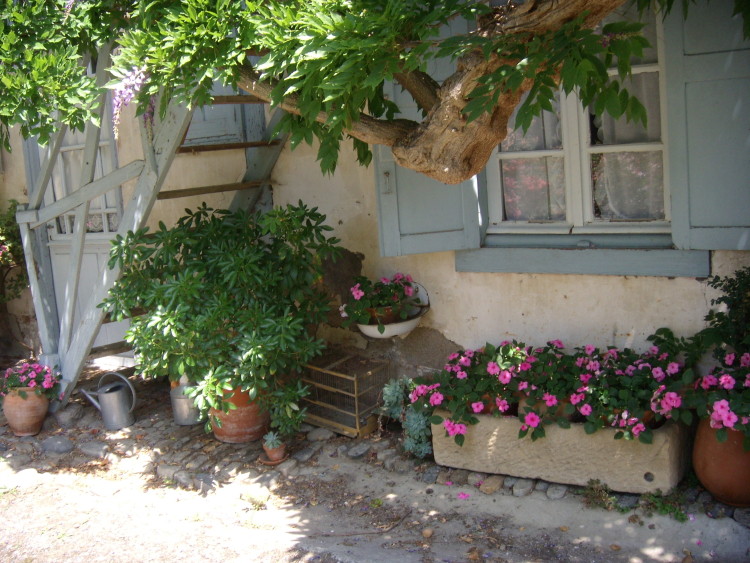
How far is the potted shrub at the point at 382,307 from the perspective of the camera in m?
5.08

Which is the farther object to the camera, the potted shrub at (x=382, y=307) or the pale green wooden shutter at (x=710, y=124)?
the potted shrub at (x=382, y=307)

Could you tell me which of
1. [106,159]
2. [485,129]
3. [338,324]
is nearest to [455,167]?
[485,129]

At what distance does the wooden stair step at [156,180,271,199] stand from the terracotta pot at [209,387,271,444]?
162 centimetres

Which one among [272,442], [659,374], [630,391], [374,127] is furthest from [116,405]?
[659,374]

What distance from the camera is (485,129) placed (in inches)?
144

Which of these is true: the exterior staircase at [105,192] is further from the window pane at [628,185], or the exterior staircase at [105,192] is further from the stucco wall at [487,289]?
the window pane at [628,185]

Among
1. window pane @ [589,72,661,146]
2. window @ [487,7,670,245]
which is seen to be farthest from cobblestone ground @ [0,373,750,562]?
window pane @ [589,72,661,146]

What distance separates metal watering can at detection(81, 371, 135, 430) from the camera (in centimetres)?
593

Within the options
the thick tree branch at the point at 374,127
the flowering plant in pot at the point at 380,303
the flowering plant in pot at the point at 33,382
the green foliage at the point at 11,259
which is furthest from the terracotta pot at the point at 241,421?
the green foliage at the point at 11,259

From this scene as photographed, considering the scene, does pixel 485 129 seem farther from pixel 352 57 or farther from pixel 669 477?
pixel 669 477

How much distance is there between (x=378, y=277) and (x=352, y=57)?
8.43 feet

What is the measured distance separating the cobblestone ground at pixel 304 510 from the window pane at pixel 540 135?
2.05 metres

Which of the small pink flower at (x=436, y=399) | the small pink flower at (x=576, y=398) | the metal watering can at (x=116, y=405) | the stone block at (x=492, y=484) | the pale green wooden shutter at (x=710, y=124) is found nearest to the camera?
the pale green wooden shutter at (x=710, y=124)

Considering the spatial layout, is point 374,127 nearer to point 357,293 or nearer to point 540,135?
point 540,135
